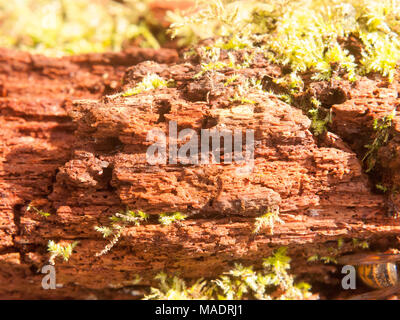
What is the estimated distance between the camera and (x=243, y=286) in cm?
331

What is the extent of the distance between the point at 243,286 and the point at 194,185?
1328mm

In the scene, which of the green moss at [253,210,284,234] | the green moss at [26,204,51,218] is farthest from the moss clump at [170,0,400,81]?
the green moss at [26,204,51,218]

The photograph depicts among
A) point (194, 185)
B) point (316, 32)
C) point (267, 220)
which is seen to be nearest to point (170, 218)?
point (194, 185)

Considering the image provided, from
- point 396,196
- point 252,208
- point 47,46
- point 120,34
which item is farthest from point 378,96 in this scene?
point 47,46

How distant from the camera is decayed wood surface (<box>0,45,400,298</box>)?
289 cm

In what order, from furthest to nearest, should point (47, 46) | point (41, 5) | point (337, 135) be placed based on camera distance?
1. point (41, 5)
2. point (47, 46)
3. point (337, 135)

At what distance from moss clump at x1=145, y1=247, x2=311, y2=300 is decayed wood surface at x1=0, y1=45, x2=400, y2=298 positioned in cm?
13

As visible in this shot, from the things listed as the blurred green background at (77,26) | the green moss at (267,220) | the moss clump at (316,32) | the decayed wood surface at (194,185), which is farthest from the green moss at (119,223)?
the blurred green background at (77,26)

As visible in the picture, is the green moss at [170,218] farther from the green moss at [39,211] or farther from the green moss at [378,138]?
the green moss at [378,138]

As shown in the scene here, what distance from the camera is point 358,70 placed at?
10.6 feet

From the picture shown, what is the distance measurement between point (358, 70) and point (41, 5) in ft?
16.4

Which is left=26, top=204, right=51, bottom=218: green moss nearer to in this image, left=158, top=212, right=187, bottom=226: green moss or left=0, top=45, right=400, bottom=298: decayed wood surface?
left=0, top=45, right=400, bottom=298: decayed wood surface

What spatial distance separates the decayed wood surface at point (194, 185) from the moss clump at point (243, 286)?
0.43 ft

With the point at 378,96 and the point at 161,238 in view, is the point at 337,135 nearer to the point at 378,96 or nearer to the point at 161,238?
the point at 378,96
